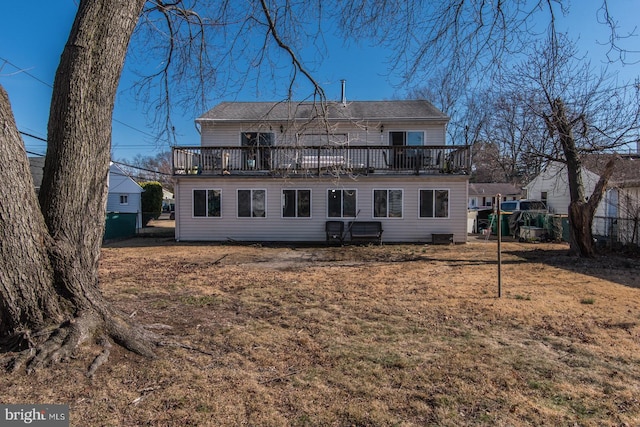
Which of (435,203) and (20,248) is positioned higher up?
(435,203)

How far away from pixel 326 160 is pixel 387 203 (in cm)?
301

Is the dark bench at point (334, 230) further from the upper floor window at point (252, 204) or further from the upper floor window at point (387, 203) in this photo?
the upper floor window at point (252, 204)

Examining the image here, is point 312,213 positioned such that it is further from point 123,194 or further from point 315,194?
point 123,194

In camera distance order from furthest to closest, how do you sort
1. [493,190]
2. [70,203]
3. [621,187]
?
[493,190] → [621,187] → [70,203]

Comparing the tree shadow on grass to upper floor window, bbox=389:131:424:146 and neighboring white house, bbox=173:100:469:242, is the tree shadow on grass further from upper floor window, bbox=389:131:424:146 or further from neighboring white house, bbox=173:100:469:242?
upper floor window, bbox=389:131:424:146

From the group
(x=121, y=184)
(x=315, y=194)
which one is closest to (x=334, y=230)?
(x=315, y=194)

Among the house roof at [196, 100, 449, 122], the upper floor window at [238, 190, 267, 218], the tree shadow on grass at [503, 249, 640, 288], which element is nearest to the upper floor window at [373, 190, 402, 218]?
the house roof at [196, 100, 449, 122]

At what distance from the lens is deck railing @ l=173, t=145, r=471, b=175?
47.0ft

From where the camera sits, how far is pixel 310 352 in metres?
3.91

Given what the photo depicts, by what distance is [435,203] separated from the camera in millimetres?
14547

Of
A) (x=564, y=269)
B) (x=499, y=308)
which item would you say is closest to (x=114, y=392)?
(x=499, y=308)

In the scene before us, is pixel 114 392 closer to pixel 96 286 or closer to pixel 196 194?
pixel 96 286

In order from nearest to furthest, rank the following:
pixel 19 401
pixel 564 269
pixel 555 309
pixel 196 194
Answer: pixel 19 401 → pixel 555 309 → pixel 564 269 → pixel 196 194

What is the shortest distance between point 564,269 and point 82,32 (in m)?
10.7
